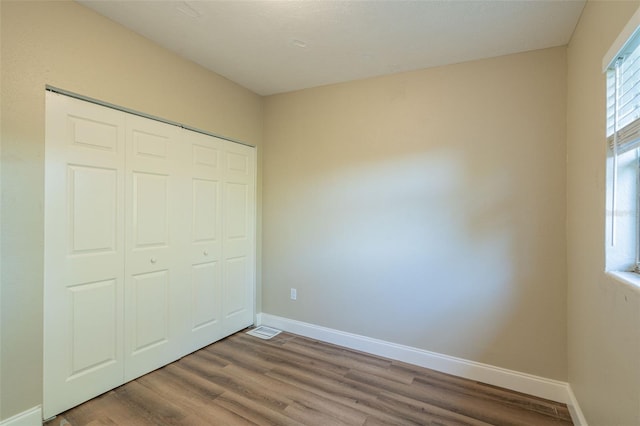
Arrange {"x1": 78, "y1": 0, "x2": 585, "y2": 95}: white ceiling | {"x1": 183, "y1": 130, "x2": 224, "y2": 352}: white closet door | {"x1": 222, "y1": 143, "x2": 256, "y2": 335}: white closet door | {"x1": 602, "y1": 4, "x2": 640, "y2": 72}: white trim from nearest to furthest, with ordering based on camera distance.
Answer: {"x1": 602, "y1": 4, "x2": 640, "y2": 72}: white trim, {"x1": 78, "y1": 0, "x2": 585, "y2": 95}: white ceiling, {"x1": 183, "y1": 130, "x2": 224, "y2": 352}: white closet door, {"x1": 222, "y1": 143, "x2": 256, "y2": 335}: white closet door

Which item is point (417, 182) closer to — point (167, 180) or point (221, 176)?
point (221, 176)

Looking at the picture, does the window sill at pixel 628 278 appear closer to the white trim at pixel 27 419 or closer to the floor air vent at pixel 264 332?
the floor air vent at pixel 264 332

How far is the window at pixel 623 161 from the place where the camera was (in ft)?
4.05

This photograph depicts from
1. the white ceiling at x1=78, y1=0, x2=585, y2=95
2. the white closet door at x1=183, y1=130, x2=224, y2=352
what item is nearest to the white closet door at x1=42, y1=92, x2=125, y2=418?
the white closet door at x1=183, y1=130, x2=224, y2=352

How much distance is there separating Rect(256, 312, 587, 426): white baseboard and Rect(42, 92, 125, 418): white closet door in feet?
5.54

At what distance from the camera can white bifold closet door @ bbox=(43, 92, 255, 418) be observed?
1847mm

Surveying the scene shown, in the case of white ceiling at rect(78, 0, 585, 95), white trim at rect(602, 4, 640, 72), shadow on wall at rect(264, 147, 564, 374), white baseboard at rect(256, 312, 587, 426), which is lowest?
white baseboard at rect(256, 312, 587, 426)

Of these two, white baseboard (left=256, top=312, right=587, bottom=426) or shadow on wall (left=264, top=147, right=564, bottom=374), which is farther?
shadow on wall (left=264, top=147, right=564, bottom=374)

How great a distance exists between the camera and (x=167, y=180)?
2459 mm

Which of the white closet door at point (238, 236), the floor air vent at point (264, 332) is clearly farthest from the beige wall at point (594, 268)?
the white closet door at point (238, 236)

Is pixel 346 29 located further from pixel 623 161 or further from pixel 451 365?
pixel 451 365

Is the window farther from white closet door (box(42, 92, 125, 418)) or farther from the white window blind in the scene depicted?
white closet door (box(42, 92, 125, 418))

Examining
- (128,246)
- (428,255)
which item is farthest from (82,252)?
(428,255)

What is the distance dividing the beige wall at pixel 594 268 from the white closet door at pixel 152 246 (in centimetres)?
281
